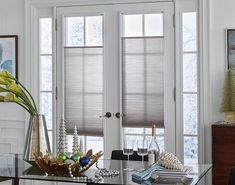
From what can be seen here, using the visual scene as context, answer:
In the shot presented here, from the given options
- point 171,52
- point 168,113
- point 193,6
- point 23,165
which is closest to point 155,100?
point 168,113

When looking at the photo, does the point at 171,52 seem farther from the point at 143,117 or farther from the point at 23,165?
the point at 23,165

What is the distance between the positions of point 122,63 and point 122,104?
0.47m

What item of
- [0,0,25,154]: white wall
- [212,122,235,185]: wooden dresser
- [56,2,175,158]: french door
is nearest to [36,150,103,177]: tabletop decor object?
[212,122,235,185]: wooden dresser

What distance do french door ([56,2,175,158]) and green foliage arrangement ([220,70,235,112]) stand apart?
1.97 feet

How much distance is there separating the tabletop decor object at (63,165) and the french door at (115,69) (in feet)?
7.37

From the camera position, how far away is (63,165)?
331 centimetres

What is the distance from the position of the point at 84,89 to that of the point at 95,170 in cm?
248

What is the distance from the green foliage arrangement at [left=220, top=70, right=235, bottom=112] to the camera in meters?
5.12

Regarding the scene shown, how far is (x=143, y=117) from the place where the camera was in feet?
18.3

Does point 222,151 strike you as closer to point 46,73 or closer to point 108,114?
point 108,114

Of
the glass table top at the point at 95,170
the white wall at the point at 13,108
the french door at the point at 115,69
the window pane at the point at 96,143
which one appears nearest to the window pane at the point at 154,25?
the french door at the point at 115,69

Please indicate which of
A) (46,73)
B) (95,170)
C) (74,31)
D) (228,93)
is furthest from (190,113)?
(95,170)

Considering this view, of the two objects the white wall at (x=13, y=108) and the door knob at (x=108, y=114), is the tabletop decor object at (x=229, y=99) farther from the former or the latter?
the white wall at (x=13, y=108)

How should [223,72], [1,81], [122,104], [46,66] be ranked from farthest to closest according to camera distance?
[46,66], [122,104], [223,72], [1,81]
